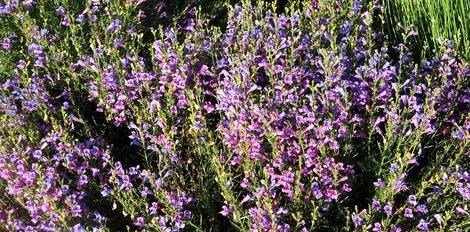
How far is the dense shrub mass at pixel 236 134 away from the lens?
8.66 ft

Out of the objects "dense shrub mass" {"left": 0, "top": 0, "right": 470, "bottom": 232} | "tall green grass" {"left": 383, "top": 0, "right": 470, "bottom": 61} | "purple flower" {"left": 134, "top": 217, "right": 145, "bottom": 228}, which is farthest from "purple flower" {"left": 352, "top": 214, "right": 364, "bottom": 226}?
"tall green grass" {"left": 383, "top": 0, "right": 470, "bottom": 61}

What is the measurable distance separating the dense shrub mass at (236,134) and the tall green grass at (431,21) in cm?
41

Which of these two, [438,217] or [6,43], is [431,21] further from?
[6,43]

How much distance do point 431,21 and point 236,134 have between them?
5.82 ft

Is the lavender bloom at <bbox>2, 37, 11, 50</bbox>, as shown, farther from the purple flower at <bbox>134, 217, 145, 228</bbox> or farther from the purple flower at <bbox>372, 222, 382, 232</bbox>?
the purple flower at <bbox>372, 222, 382, 232</bbox>

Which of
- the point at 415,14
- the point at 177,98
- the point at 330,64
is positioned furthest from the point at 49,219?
the point at 415,14

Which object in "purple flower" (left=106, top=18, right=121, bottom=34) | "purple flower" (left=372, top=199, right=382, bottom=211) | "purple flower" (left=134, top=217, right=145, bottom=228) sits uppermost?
"purple flower" (left=106, top=18, right=121, bottom=34)

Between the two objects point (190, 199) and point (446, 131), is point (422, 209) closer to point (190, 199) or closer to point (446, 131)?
point (446, 131)

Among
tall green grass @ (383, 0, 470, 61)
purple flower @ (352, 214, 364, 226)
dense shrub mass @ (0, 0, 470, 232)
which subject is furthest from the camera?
tall green grass @ (383, 0, 470, 61)

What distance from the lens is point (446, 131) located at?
316 cm

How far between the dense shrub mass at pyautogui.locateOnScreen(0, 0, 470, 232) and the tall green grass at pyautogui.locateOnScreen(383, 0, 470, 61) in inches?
16.1

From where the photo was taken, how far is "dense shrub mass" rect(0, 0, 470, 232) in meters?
2.64

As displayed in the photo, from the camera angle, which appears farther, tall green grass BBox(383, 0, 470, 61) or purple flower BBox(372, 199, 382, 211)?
tall green grass BBox(383, 0, 470, 61)

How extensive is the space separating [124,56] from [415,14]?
1910mm
